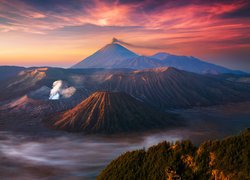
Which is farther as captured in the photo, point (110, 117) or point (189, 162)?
point (110, 117)

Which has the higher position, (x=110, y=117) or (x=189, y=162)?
(x=189, y=162)

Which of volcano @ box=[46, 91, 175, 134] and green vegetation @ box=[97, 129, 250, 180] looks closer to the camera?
green vegetation @ box=[97, 129, 250, 180]

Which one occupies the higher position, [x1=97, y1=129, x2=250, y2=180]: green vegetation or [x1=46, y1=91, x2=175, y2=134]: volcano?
[x1=97, y1=129, x2=250, y2=180]: green vegetation

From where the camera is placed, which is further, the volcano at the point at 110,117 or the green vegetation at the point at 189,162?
the volcano at the point at 110,117

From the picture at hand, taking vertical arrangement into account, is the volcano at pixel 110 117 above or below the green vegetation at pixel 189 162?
Result: below

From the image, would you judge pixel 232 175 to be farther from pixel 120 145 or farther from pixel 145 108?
pixel 145 108
